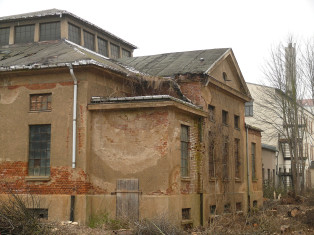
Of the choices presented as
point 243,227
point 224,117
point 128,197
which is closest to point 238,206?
point 224,117

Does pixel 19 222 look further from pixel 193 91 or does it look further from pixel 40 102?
pixel 193 91

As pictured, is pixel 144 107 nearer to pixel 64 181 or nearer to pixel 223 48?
pixel 64 181

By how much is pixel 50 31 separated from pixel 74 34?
1.15 meters

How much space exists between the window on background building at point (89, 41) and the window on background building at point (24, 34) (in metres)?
2.61

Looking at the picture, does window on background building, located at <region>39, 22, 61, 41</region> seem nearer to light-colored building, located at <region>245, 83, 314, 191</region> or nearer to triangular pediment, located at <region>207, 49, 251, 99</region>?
triangular pediment, located at <region>207, 49, 251, 99</region>

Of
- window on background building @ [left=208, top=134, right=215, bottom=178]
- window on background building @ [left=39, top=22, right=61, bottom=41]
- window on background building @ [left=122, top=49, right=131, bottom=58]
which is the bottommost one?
window on background building @ [left=208, top=134, right=215, bottom=178]

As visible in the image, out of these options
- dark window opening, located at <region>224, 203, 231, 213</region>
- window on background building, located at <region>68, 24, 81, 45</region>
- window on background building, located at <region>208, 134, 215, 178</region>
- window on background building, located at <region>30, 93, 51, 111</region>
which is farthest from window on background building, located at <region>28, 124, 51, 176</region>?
dark window opening, located at <region>224, 203, 231, 213</region>

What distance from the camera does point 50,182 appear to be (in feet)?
54.9

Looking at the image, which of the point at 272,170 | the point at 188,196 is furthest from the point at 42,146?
the point at 272,170

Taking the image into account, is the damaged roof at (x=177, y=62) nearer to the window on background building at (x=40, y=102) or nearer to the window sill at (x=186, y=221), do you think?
the window on background building at (x=40, y=102)

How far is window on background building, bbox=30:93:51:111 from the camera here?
56.8ft

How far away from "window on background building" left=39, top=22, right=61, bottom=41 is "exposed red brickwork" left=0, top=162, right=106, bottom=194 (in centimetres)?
694

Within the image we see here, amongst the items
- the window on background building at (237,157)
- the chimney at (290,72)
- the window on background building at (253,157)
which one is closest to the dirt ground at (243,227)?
the window on background building at (237,157)

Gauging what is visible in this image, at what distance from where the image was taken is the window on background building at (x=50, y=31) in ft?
71.3
